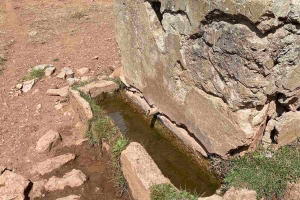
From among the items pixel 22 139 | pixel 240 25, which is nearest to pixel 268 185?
pixel 240 25

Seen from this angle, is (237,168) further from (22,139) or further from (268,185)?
(22,139)

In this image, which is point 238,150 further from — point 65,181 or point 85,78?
point 85,78

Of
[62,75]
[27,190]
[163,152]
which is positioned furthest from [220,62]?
[62,75]

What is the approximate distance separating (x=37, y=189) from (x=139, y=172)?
1504 mm

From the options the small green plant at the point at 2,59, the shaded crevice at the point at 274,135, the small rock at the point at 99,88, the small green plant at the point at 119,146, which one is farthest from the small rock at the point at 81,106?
the small green plant at the point at 2,59

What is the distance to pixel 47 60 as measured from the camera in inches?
295

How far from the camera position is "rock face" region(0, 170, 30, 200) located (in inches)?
158

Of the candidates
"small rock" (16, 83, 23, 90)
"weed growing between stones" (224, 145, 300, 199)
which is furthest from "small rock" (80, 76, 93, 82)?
"weed growing between stones" (224, 145, 300, 199)

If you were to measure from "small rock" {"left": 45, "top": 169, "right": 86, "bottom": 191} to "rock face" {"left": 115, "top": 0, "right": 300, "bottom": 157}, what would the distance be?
1.48 meters

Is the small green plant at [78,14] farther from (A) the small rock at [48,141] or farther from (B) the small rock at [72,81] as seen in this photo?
(A) the small rock at [48,141]

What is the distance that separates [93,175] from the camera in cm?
447

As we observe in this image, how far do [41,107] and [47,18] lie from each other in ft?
16.5

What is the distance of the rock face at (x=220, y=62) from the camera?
9.70ft

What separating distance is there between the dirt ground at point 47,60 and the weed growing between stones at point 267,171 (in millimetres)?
1558
